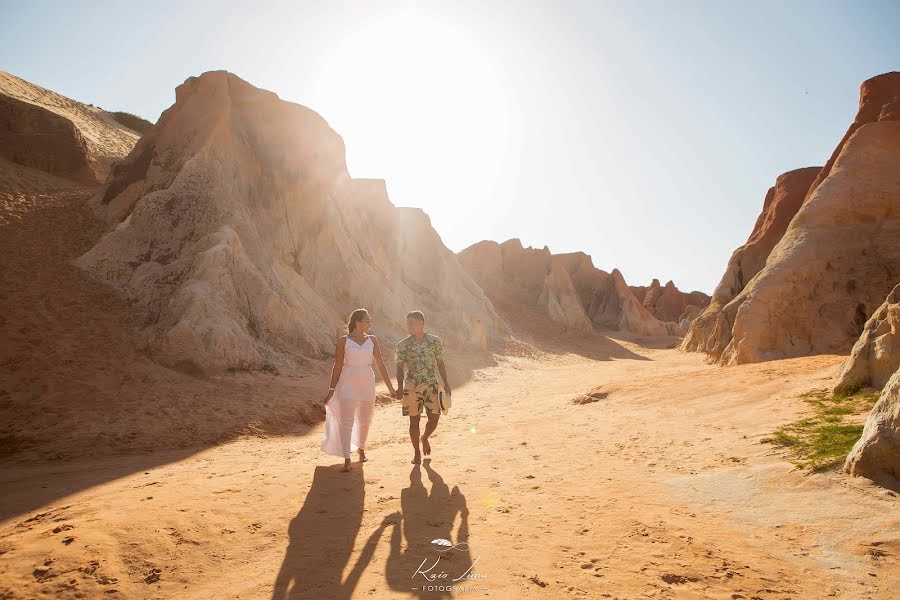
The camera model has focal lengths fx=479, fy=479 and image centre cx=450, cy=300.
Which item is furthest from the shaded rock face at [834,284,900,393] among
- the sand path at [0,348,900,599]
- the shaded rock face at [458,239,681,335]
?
the shaded rock face at [458,239,681,335]

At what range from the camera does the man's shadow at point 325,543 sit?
9.32 ft

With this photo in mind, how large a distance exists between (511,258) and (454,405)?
1271 inches

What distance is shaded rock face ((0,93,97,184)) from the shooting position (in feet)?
50.5

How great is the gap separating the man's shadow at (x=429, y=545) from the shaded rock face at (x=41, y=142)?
1816 centimetres

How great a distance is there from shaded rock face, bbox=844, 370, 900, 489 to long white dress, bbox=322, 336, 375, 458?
14.6ft

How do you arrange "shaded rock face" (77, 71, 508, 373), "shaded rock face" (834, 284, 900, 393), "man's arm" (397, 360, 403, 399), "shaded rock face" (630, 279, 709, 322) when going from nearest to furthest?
"man's arm" (397, 360, 403, 399), "shaded rock face" (834, 284, 900, 393), "shaded rock face" (77, 71, 508, 373), "shaded rock face" (630, 279, 709, 322)

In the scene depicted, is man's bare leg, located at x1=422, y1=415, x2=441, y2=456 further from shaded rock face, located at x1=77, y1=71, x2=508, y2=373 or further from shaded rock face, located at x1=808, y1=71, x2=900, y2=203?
shaded rock face, located at x1=808, y1=71, x2=900, y2=203

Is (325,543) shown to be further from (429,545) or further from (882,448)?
(882,448)

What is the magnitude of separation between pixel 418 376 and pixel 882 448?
4187 mm

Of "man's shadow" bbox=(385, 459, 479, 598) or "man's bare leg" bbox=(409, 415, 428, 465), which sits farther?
"man's bare leg" bbox=(409, 415, 428, 465)

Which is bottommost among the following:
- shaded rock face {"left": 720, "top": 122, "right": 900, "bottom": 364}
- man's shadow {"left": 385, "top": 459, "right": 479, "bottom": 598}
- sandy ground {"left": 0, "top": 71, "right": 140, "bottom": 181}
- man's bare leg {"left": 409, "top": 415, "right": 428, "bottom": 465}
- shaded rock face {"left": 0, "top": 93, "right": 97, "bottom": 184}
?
man's shadow {"left": 385, "top": 459, "right": 479, "bottom": 598}

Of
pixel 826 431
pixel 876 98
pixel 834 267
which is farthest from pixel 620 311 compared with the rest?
pixel 826 431

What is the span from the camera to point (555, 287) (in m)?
38.7

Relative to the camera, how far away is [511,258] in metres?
42.2
